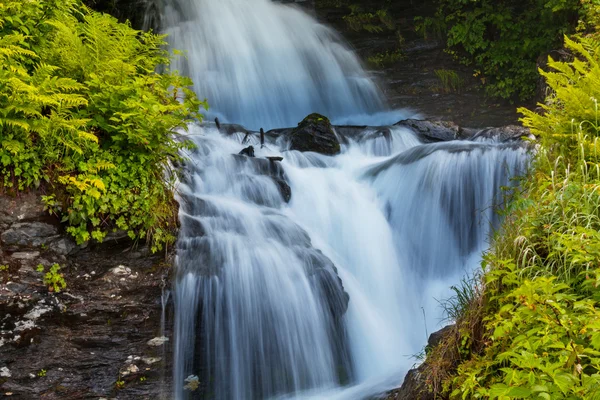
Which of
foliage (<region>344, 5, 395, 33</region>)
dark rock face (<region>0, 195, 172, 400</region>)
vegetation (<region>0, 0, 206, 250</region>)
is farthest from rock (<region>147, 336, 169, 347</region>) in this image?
foliage (<region>344, 5, 395, 33</region>)

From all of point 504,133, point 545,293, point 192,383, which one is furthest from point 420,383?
point 504,133

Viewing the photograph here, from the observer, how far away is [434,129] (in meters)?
10.1

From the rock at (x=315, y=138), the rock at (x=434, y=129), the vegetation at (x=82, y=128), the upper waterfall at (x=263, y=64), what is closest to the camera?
the vegetation at (x=82, y=128)

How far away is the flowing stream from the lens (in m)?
4.99

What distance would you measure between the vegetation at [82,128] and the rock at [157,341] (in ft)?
2.93

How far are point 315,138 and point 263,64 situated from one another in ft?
14.8

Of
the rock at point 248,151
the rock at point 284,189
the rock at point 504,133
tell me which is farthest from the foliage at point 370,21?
the rock at point 284,189

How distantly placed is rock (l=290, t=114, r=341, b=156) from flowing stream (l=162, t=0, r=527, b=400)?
218mm

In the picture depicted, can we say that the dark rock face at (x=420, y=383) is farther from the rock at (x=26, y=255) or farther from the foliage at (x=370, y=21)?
the foliage at (x=370, y=21)

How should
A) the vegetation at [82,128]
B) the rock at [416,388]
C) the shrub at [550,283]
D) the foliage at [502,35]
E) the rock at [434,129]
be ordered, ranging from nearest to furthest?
the shrub at [550,283]
the rock at [416,388]
the vegetation at [82,128]
the rock at [434,129]
the foliage at [502,35]

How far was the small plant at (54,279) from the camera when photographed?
448 centimetres

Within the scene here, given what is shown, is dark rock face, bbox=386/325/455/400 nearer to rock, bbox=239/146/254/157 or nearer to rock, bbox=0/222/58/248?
rock, bbox=0/222/58/248

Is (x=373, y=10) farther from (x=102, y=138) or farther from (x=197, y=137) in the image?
(x=102, y=138)

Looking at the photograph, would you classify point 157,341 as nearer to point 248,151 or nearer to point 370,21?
point 248,151
